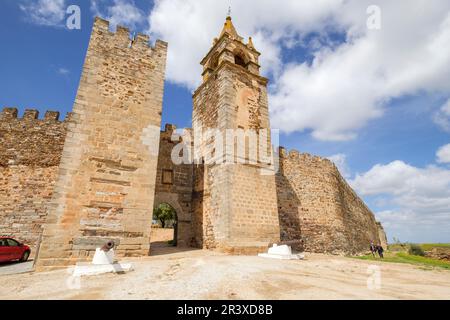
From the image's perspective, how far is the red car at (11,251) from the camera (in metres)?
8.15

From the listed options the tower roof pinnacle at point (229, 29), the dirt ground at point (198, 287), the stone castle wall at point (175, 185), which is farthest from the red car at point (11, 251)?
the tower roof pinnacle at point (229, 29)

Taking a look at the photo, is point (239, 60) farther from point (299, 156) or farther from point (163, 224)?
point (163, 224)

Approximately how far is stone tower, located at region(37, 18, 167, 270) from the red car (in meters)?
3.66

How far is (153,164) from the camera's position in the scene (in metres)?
8.22

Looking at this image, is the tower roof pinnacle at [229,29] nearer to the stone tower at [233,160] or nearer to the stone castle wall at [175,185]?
the stone tower at [233,160]

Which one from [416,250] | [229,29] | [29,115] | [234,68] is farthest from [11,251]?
[416,250]

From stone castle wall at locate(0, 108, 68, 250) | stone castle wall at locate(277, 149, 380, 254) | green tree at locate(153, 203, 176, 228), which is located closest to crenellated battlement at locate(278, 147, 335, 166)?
stone castle wall at locate(277, 149, 380, 254)

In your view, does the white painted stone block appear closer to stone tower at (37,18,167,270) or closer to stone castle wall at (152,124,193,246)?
stone tower at (37,18,167,270)

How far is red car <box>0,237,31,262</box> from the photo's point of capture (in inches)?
321

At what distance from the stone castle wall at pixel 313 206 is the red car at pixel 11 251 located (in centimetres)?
1132

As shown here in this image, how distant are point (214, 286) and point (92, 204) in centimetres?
509

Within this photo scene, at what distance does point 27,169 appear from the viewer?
1073 cm
